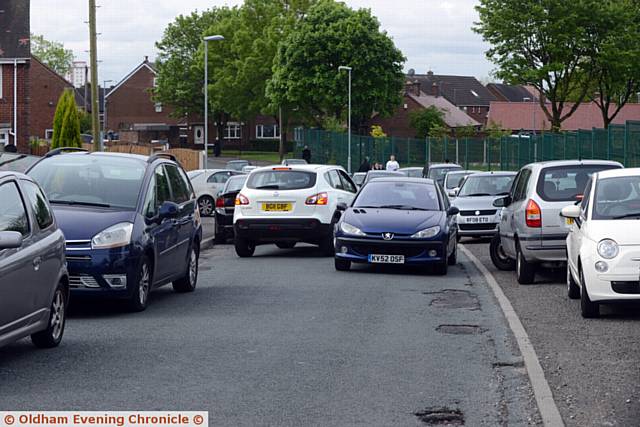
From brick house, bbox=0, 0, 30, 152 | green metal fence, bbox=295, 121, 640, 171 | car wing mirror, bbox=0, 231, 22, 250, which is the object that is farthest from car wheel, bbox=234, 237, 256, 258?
brick house, bbox=0, 0, 30, 152

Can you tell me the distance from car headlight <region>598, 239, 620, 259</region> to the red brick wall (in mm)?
46820

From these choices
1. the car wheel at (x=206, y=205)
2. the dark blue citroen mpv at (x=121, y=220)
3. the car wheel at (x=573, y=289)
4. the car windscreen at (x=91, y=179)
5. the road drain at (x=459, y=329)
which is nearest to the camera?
the road drain at (x=459, y=329)

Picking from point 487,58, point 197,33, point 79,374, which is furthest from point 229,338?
point 197,33

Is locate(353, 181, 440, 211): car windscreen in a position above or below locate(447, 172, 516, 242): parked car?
above

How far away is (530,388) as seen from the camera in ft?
28.2

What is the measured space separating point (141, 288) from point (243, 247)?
342 inches

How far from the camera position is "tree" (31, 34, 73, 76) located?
480 ft

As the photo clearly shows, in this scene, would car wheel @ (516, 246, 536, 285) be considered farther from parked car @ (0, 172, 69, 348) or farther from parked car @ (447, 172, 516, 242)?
parked car @ (447, 172, 516, 242)

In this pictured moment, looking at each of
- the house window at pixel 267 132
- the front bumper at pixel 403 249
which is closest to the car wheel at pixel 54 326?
the front bumper at pixel 403 249

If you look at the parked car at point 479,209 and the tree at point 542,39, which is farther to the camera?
the tree at point 542,39

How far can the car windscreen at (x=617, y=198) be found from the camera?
12781 mm

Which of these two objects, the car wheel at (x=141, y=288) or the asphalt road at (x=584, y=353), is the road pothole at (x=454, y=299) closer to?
the asphalt road at (x=584, y=353)

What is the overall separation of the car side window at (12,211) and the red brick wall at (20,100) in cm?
4772

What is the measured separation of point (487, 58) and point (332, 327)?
53.0 metres
